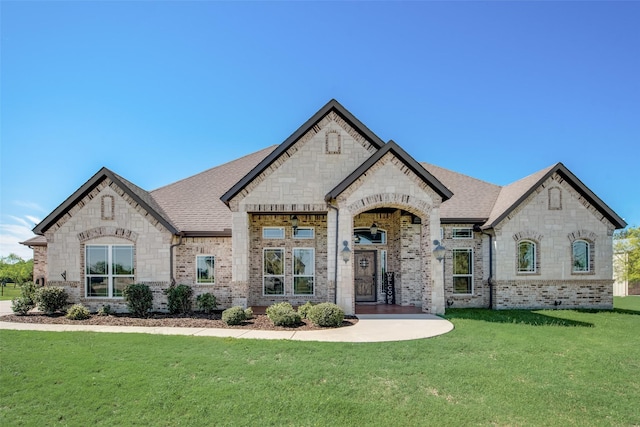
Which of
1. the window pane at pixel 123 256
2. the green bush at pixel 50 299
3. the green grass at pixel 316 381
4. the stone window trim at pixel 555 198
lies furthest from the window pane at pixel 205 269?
the stone window trim at pixel 555 198

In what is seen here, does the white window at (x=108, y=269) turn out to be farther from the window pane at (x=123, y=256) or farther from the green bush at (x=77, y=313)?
the green bush at (x=77, y=313)

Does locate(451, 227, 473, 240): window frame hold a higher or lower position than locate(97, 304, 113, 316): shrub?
higher

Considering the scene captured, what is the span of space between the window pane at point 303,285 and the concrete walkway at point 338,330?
433cm

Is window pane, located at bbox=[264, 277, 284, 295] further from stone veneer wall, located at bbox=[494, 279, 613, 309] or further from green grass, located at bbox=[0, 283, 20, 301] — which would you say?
green grass, located at bbox=[0, 283, 20, 301]

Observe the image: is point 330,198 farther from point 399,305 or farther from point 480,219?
point 480,219

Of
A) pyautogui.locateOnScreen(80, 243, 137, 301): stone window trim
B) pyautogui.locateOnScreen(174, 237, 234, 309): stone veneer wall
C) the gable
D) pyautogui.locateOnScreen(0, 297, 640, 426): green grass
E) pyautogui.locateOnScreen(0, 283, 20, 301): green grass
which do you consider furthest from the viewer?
pyautogui.locateOnScreen(0, 283, 20, 301): green grass

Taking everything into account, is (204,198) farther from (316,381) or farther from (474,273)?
(316,381)

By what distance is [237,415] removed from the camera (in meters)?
5.70

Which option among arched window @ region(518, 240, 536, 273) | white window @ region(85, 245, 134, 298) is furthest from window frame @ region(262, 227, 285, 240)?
arched window @ region(518, 240, 536, 273)

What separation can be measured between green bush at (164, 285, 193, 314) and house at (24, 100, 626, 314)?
19.3 inches

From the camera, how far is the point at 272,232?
16547mm

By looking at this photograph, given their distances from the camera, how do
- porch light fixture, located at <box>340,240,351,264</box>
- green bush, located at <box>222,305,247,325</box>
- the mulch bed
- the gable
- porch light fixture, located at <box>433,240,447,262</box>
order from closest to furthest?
the mulch bed < green bush, located at <box>222,305,247,325</box> < porch light fixture, located at <box>340,240,351,264</box> < porch light fixture, located at <box>433,240,447,262</box> < the gable

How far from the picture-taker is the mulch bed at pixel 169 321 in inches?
463

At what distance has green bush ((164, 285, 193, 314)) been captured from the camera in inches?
564
